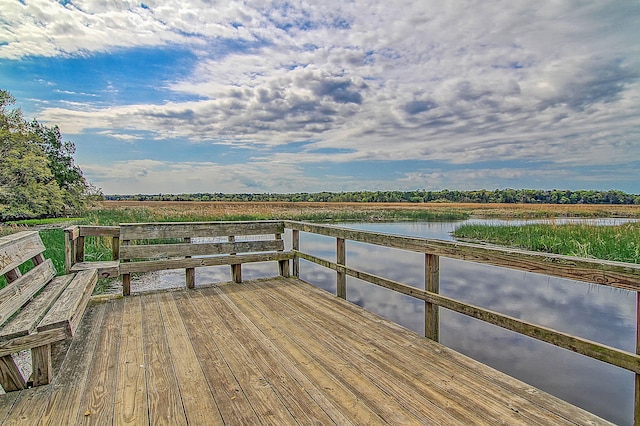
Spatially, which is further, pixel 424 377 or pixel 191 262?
pixel 191 262

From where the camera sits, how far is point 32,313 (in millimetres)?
2553

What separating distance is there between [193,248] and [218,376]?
9.70ft

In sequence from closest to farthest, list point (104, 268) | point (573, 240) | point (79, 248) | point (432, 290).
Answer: point (432, 290) → point (104, 268) → point (79, 248) → point (573, 240)

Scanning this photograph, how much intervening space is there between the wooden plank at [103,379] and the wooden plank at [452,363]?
190 cm

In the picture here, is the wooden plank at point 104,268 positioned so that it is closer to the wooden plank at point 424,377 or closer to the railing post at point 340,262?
the wooden plank at point 424,377

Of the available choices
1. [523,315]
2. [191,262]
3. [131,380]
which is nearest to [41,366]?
[131,380]

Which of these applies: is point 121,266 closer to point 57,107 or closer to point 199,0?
point 199,0

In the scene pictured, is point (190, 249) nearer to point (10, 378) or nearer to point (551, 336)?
point (10, 378)

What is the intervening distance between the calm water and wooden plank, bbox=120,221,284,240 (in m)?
2.73

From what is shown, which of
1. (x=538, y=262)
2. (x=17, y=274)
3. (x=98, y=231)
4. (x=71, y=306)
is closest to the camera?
(x=538, y=262)

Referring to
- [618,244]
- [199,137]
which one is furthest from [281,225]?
[199,137]

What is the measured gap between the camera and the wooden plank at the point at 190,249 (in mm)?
4725

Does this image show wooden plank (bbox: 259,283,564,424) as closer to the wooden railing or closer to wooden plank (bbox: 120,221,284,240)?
the wooden railing

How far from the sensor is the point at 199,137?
21.3 metres
